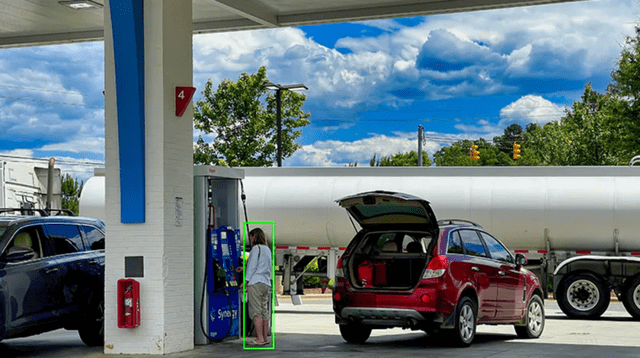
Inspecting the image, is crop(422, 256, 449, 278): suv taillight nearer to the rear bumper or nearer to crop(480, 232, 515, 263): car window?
the rear bumper

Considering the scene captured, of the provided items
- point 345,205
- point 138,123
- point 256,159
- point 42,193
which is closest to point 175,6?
point 138,123

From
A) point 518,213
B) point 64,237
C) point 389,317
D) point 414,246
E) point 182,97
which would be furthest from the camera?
point 518,213

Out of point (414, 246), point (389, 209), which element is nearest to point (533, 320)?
point (414, 246)

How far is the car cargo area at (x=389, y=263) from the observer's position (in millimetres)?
13938

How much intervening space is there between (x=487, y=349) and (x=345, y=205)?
9.98 ft

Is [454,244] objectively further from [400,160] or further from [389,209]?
[400,160]

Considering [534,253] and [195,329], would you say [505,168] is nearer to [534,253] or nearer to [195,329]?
[534,253]

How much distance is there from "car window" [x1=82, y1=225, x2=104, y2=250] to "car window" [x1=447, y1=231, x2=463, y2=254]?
5.63 meters

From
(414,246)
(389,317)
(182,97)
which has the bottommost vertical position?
(389,317)

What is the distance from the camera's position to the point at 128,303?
12680 millimetres

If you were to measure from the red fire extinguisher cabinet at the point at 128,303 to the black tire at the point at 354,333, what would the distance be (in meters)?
3.29

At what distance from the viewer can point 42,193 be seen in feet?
94.5

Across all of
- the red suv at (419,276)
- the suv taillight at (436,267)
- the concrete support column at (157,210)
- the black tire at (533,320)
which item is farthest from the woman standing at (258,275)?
the black tire at (533,320)

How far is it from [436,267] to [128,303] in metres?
4.41
